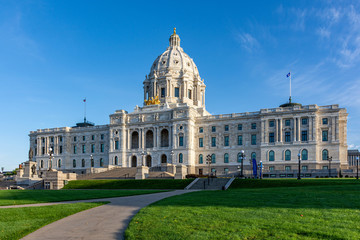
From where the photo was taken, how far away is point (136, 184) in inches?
1997

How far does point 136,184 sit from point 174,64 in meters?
58.0

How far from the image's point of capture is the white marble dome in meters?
101

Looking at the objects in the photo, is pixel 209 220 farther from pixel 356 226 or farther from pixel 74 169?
pixel 74 169

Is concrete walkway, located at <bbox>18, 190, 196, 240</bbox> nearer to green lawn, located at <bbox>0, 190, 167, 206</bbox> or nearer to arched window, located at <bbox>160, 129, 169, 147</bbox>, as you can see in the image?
green lawn, located at <bbox>0, 190, 167, 206</bbox>

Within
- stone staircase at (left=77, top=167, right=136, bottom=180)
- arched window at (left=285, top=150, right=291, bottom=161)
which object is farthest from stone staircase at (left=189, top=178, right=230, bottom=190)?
arched window at (left=285, top=150, right=291, bottom=161)

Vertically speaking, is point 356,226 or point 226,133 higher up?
point 226,133

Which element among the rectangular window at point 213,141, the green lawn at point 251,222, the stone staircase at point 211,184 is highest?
the rectangular window at point 213,141

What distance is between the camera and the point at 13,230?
14.1 m

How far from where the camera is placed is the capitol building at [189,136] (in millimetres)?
72312

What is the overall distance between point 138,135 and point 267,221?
7642 centimetres

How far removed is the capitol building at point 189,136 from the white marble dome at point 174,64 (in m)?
0.30

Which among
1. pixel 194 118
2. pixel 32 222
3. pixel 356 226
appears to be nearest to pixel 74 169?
pixel 194 118

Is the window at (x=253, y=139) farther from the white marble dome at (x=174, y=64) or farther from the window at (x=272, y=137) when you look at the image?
the white marble dome at (x=174, y=64)

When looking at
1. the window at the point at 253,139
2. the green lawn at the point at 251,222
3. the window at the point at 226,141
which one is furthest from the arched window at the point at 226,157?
the green lawn at the point at 251,222
